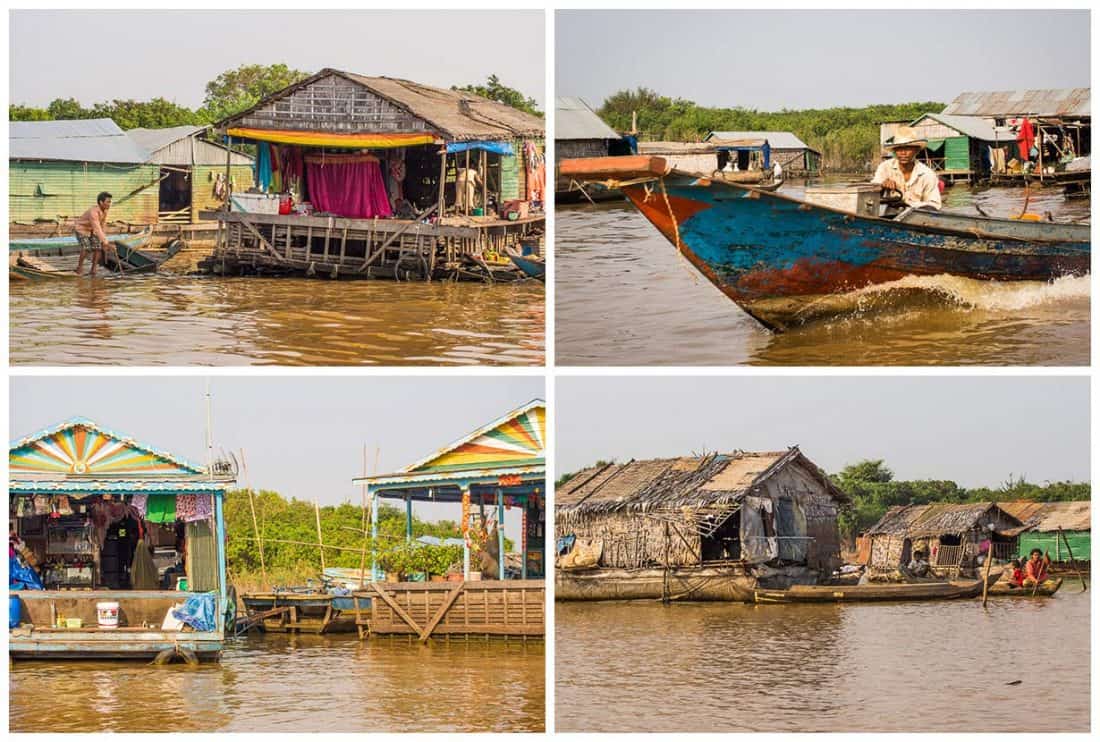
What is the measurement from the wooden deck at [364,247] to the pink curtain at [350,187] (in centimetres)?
118

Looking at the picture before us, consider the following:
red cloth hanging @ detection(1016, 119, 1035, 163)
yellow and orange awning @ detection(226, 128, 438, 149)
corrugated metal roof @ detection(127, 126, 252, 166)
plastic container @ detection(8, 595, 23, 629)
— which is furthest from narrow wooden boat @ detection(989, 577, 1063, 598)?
corrugated metal roof @ detection(127, 126, 252, 166)

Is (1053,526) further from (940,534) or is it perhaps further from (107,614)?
(107,614)

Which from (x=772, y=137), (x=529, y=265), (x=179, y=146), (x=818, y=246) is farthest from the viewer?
(x=179, y=146)

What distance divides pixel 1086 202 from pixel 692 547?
5192 mm

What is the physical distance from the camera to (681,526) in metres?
10.8

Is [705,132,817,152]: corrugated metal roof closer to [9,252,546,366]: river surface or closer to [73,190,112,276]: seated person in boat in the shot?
[9,252,546,366]: river surface

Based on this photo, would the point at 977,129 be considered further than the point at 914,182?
Yes

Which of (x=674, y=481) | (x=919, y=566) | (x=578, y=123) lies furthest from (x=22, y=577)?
(x=919, y=566)

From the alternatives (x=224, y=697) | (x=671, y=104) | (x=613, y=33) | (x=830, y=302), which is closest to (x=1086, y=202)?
(x=671, y=104)

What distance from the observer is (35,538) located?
357 inches

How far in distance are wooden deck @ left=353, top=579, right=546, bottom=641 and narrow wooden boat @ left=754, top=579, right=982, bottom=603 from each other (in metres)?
3.21

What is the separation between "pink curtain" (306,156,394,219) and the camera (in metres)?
11.5

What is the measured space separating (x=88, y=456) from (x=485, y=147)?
14.6 ft

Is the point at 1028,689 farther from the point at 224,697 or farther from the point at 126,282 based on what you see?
the point at 126,282
